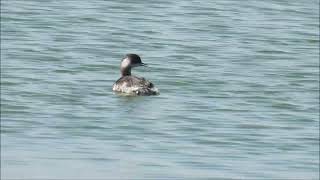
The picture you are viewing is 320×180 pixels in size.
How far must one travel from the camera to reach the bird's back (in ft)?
71.7

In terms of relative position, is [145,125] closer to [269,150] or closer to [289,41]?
[269,150]

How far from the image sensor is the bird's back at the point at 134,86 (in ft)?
71.7

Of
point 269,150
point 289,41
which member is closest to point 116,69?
point 289,41

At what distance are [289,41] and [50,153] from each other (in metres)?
13.1

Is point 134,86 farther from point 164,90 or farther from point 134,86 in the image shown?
point 164,90

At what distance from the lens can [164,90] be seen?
22.5 metres

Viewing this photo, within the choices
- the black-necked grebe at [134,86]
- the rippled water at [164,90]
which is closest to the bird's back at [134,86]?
the black-necked grebe at [134,86]

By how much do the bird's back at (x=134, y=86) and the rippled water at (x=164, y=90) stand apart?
0.41 feet

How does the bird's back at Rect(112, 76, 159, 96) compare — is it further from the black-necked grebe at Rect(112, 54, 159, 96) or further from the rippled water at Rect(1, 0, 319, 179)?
the rippled water at Rect(1, 0, 319, 179)

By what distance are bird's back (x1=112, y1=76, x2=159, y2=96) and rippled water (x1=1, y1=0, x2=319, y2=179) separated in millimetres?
126

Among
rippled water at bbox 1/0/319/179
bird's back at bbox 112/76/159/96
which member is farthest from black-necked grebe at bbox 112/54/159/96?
rippled water at bbox 1/0/319/179

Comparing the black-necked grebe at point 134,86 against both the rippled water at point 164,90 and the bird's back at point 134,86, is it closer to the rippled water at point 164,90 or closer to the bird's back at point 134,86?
the bird's back at point 134,86

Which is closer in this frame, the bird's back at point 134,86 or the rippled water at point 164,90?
the rippled water at point 164,90

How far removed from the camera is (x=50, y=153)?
53.8ft
